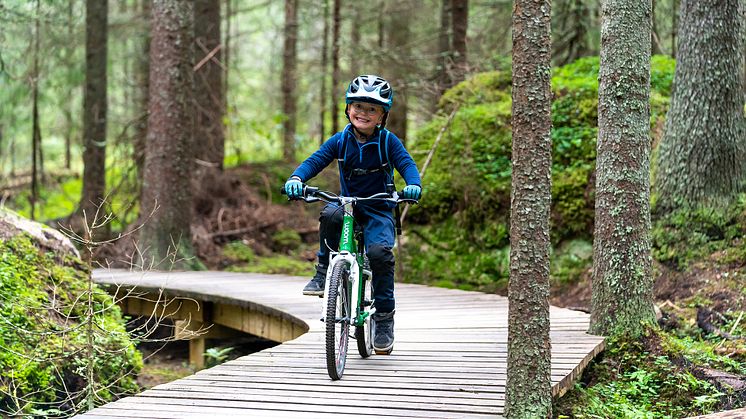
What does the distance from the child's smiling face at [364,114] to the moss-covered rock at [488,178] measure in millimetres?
5574

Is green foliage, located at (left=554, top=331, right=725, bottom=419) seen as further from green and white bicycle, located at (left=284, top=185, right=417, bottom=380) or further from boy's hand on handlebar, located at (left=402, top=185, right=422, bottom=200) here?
boy's hand on handlebar, located at (left=402, top=185, right=422, bottom=200)

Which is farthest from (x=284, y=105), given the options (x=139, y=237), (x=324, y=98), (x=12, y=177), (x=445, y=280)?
(x=12, y=177)

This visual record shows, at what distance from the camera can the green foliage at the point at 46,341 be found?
19.8ft

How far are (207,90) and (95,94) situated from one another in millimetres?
2327

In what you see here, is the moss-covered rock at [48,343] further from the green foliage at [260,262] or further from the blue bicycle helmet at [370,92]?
the green foliage at [260,262]

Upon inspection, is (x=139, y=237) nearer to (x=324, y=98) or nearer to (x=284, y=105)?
(x=284, y=105)

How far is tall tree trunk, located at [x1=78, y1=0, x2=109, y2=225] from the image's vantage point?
1602 centimetres

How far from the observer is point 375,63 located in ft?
54.7

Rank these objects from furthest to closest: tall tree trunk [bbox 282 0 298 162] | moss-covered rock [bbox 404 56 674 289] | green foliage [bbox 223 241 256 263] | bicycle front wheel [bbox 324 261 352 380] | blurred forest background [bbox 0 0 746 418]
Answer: tall tree trunk [bbox 282 0 298 162]
green foliage [bbox 223 241 256 263]
moss-covered rock [bbox 404 56 674 289]
blurred forest background [bbox 0 0 746 418]
bicycle front wheel [bbox 324 261 352 380]

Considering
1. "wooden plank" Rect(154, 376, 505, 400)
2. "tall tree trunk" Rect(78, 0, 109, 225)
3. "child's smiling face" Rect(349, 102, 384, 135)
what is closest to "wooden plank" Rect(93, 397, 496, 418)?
"wooden plank" Rect(154, 376, 505, 400)

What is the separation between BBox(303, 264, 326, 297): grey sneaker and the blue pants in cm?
6

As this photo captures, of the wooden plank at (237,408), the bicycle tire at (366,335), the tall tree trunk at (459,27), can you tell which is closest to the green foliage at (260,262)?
the tall tree trunk at (459,27)

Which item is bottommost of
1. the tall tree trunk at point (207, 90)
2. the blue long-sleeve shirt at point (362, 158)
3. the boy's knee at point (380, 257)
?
the boy's knee at point (380, 257)

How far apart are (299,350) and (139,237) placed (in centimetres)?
699
